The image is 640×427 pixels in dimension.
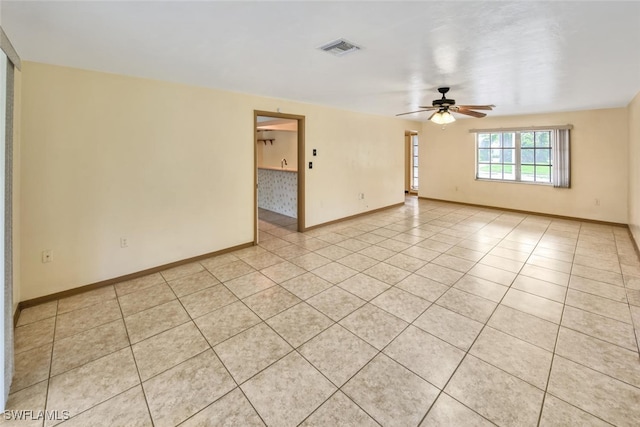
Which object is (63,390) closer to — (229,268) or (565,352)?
(229,268)

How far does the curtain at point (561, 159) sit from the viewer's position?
19.1ft

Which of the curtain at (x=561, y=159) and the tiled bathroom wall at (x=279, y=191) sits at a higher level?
the curtain at (x=561, y=159)

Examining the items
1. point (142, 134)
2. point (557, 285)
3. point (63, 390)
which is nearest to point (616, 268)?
point (557, 285)

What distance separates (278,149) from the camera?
301 inches

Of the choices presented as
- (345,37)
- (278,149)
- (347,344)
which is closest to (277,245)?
(347,344)

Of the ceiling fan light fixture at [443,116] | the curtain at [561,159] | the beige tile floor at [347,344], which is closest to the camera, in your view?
the beige tile floor at [347,344]

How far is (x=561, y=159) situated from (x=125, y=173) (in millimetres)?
7723

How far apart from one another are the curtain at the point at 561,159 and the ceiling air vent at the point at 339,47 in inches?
226

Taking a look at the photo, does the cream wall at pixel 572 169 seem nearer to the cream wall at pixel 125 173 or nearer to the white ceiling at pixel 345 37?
the white ceiling at pixel 345 37

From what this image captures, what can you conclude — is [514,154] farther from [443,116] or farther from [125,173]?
[125,173]

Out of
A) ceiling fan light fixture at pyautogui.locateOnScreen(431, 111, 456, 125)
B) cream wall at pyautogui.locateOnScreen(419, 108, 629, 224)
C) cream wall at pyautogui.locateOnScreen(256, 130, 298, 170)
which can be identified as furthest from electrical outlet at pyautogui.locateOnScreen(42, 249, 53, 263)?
cream wall at pyautogui.locateOnScreen(419, 108, 629, 224)

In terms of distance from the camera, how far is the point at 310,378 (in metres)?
1.85

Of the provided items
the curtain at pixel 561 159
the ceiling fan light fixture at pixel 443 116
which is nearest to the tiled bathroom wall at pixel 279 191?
the ceiling fan light fixture at pixel 443 116

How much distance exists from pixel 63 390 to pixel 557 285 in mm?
4415
